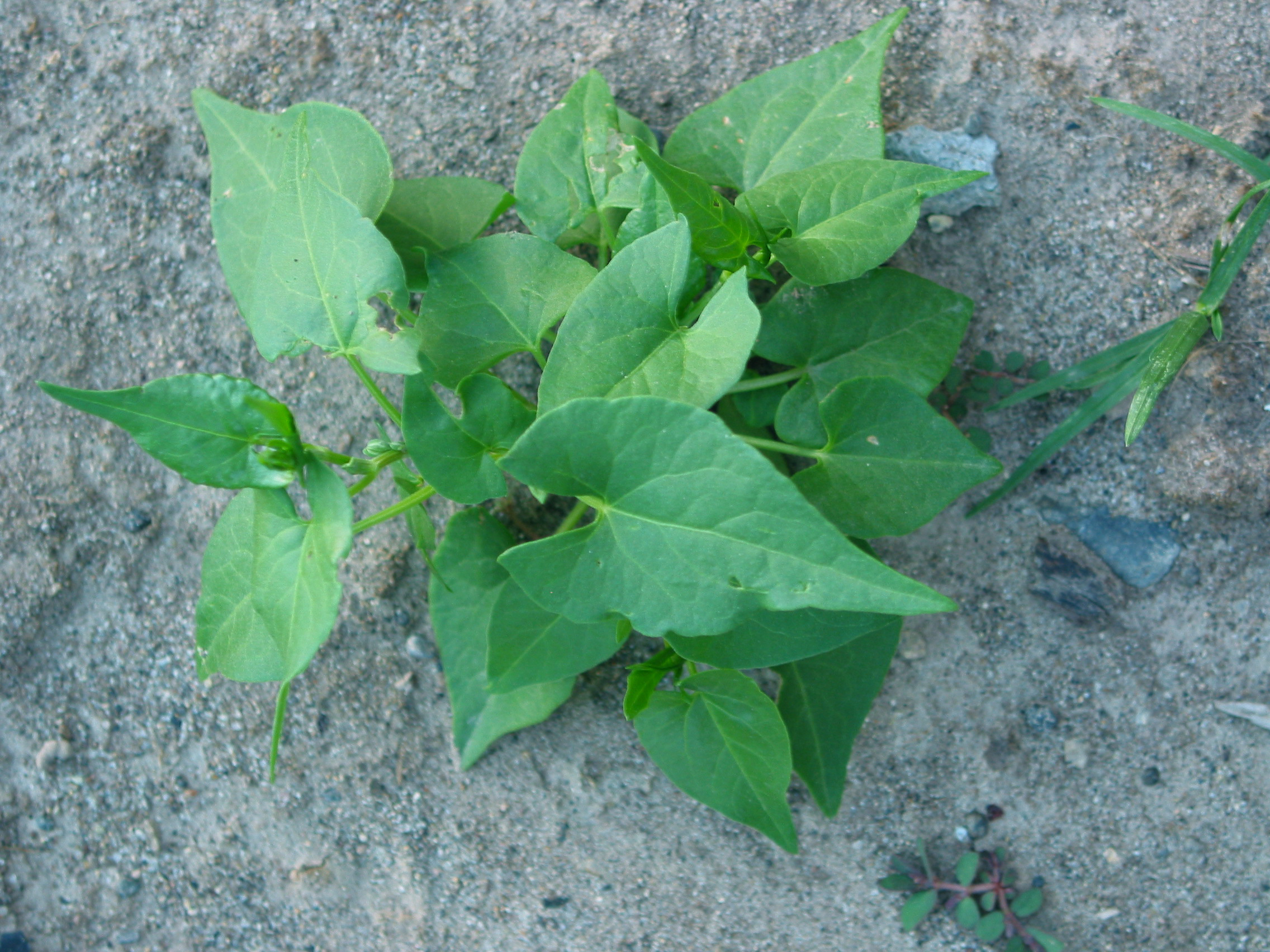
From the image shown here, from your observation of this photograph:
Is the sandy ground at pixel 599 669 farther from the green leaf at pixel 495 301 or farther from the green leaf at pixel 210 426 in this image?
the green leaf at pixel 210 426

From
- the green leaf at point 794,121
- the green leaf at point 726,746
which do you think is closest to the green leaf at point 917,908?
the green leaf at point 726,746

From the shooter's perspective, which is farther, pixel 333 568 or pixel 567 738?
pixel 567 738

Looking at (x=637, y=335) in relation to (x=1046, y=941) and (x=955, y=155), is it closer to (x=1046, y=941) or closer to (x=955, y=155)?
(x=955, y=155)

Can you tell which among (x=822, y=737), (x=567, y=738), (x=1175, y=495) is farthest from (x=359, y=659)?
(x=1175, y=495)

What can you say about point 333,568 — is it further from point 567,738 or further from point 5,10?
point 5,10

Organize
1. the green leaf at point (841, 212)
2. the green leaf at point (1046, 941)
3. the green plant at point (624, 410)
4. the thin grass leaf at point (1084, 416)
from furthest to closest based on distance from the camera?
the green leaf at point (1046, 941), the thin grass leaf at point (1084, 416), the green leaf at point (841, 212), the green plant at point (624, 410)
